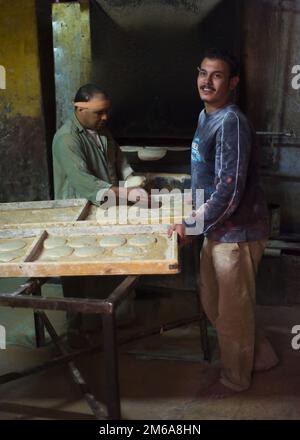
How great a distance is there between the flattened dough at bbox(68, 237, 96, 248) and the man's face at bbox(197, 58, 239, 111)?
3.21 feet

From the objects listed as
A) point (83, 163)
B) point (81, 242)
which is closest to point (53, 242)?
point (81, 242)

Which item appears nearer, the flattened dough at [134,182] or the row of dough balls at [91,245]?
the row of dough balls at [91,245]

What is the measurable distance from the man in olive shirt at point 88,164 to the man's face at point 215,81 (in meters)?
0.77

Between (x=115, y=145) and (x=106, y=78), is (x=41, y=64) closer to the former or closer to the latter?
(x=106, y=78)

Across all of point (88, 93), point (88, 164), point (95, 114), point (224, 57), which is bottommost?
point (88, 164)

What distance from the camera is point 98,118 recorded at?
10.6 ft

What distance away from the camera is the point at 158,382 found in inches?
122

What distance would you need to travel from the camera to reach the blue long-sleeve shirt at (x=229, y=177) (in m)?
2.56

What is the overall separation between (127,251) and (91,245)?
210 mm

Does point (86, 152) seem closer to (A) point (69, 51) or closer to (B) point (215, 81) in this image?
(B) point (215, 81)

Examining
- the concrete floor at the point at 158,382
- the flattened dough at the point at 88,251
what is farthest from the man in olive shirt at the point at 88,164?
the flattened dough at the point at 88,251

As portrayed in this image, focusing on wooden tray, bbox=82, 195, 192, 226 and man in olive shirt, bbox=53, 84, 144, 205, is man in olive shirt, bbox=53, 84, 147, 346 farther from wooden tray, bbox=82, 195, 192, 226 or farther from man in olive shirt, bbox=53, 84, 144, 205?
wooden tray, bbox=82, 195, 192, 226

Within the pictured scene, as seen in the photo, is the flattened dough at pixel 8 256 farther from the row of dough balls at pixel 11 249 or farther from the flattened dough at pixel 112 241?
the flattened dough at pixel 112 241
